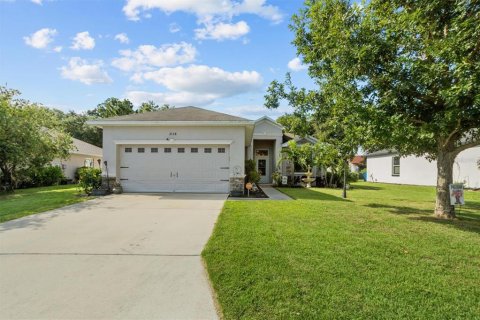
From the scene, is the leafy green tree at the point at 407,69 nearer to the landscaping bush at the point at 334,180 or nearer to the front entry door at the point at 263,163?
the landscaping bush at the point at 334,180

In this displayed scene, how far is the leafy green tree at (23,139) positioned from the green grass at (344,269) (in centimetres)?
1299

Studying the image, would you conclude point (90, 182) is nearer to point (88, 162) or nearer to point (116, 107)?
point (88, 162)

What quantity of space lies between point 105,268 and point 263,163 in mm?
19502

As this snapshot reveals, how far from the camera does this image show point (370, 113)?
7.00 meters

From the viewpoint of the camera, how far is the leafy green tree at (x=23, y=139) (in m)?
13.9

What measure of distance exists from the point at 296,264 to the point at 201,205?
19.3ft

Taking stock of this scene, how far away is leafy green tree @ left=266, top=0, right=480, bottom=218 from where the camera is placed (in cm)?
593

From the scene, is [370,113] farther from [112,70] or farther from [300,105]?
[112,70]

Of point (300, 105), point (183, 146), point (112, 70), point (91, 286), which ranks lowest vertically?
point (91, 286)

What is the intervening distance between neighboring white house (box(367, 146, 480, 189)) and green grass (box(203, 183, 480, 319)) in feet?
38.8

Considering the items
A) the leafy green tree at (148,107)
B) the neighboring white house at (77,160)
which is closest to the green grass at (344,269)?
the neighboring white house at (77,160)

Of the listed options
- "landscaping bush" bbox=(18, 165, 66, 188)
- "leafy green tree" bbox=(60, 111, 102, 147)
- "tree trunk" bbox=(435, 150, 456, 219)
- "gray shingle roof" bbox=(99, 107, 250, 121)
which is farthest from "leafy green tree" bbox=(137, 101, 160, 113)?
"tree trunk" bbox=(435, 150, 456, 219)

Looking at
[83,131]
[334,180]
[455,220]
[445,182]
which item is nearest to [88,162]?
[83,131]

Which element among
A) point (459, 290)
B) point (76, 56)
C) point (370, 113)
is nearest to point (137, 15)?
point (76, 56)
